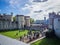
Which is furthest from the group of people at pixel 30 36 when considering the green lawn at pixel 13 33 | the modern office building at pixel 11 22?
the modern office building at pixel 11 22

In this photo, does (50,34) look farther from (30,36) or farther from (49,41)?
(30,36)

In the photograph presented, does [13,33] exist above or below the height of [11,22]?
below

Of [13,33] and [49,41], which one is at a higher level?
[13,33]

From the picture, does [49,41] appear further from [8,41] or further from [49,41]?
[8,41]

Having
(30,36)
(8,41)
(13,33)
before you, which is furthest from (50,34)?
(8,41)

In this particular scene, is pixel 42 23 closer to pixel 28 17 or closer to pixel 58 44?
pixel 28 17

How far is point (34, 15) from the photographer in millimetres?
2658


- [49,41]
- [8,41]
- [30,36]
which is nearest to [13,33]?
[8,41]

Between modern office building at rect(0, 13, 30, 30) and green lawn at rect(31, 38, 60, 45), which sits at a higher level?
modern office building at rect(0, 13, 30, 30)

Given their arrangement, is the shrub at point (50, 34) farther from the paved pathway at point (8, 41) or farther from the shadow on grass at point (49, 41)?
the paved pathway at point (8, 41)

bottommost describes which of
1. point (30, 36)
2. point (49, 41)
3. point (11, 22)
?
point (49, 41)

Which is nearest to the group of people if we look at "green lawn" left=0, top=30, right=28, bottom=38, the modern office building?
"green lawn" left=0, top=30, right=28, bottom=38

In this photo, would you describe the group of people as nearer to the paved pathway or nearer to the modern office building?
the paved pathway

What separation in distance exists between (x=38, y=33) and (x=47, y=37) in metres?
0.20
